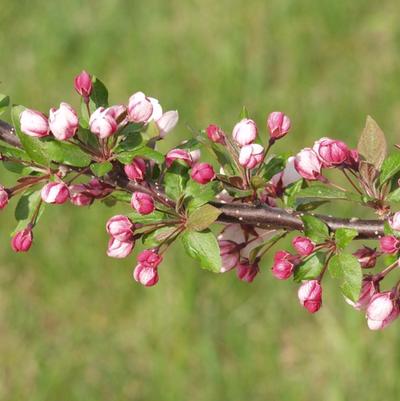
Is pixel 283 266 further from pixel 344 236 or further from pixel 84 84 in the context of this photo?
pixel 84 84

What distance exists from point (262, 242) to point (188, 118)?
2.70 metres

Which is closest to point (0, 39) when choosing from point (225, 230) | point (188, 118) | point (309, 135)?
point (188, 118)

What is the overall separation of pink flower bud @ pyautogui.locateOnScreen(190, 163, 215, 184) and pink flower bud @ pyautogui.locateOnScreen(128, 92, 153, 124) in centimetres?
11

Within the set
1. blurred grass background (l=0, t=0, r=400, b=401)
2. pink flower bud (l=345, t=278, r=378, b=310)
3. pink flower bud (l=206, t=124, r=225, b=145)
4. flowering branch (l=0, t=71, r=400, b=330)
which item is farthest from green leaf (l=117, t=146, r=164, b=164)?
blurred grass background (l=0, t=0, r=400, b=401)

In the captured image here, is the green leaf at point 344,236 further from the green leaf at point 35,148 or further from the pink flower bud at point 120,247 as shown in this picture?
the green leaf at point 35,148

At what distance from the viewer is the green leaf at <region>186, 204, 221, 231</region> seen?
1.08 meters

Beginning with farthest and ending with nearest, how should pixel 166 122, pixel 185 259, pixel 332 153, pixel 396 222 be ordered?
1. pixel 185 259
2. pixel 166 122
3. pixel 332 153
4. pixel 396 222

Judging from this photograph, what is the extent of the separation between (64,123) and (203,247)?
238mm

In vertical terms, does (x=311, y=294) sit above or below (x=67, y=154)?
below

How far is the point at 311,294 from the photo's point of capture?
1.16 meters

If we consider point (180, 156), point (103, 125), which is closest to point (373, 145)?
point (180, 156)

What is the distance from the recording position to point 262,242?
1277mm

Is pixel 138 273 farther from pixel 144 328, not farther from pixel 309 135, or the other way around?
pixel 309 135

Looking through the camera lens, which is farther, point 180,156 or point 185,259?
point 185,259
